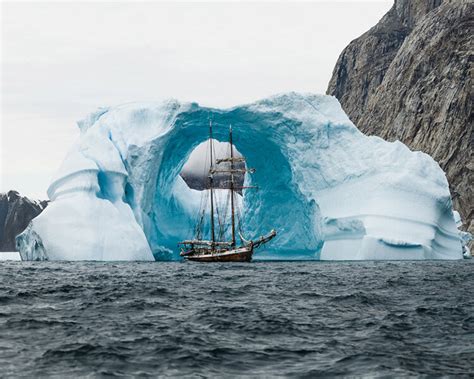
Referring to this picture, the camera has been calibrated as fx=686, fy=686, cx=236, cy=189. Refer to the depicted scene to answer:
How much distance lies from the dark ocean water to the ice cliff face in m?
9.68

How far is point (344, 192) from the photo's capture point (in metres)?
29.0

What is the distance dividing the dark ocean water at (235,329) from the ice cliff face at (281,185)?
968 centimetres

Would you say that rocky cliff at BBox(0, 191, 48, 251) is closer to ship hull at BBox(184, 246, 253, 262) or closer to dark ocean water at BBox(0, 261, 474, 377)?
ship hull at BBox(184, 246, 253, 262)

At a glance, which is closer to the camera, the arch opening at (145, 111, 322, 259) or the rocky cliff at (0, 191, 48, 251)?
the arch opening at (145, 111, 322, 259)

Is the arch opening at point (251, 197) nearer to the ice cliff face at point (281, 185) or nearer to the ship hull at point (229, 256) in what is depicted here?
the ice cliff face at point (281, 185)

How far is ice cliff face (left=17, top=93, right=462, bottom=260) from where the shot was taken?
2553 cm

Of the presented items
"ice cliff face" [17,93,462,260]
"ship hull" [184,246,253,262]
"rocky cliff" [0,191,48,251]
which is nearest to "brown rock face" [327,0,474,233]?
"ice cliff face" [17,93,462,260]

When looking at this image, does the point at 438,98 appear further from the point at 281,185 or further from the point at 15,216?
the point at 15,216

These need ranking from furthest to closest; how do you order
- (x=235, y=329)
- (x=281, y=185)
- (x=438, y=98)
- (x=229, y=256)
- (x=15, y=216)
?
(x=15, y=216) → (x=438, y=98) → (x=281, y=185) → (x=229, y=256) → (x=235, y=329)

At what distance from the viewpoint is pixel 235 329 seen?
30.4ft

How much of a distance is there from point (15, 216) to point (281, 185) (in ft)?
196

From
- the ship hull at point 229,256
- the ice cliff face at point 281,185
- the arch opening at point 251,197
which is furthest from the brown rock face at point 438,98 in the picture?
the ship hull at point 229,256

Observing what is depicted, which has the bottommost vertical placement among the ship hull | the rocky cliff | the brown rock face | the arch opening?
the rocky cliff

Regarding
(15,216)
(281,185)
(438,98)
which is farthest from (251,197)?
(15,216)
